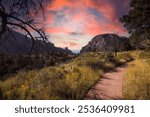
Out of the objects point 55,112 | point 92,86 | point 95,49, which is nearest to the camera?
point 55,112

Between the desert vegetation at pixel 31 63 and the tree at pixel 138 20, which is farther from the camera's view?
the tree at pixel 138 20

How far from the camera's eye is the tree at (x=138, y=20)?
25531mm

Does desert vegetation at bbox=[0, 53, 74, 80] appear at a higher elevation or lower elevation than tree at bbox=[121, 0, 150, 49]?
lower

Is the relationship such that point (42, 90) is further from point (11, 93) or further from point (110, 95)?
point (110, 95)

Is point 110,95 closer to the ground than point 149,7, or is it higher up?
closer to the ground

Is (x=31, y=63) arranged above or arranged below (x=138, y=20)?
below

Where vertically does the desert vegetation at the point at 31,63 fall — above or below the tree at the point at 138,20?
below

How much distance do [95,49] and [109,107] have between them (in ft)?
404

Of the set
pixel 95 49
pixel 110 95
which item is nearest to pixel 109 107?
pixel 110 95

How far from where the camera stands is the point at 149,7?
25.0 metres

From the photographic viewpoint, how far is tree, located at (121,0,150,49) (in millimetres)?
25531

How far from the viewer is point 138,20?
85.5 ft

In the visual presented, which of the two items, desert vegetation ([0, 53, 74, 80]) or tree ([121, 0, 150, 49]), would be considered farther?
tree ([121, 0, 150, 49])

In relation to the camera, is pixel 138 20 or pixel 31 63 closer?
pixel 138 20
